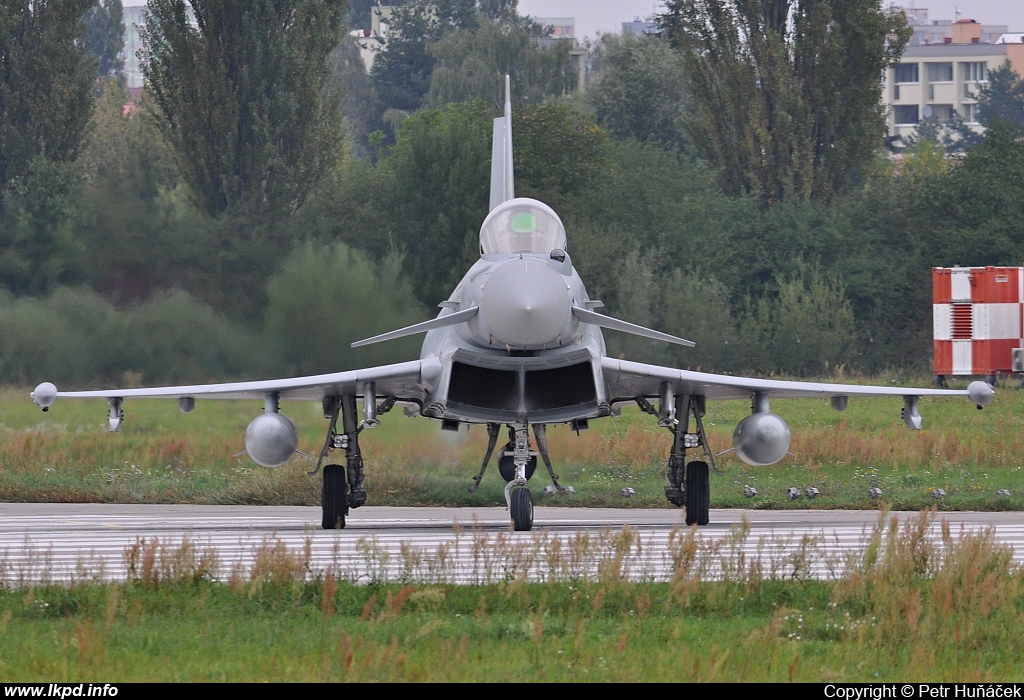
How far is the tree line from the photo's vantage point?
1016 inches

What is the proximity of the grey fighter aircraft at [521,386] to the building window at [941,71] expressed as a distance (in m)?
110

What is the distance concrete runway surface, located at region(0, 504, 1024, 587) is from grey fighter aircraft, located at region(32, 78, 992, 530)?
740mm

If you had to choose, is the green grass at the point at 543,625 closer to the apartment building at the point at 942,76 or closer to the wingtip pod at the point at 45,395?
the wingtip pod at the point at 45,395

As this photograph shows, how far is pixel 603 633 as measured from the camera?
322 inches

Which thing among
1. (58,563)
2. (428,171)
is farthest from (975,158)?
(58,563)

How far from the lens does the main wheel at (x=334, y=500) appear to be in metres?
15.3

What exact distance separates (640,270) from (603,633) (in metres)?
31.8

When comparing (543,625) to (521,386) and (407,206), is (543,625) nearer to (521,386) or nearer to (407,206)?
(521,386)

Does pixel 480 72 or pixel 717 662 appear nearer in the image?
pixel 717 662

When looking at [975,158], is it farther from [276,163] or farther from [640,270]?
[276,163]

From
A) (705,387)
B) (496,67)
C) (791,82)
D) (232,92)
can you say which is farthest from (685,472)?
(496,67)

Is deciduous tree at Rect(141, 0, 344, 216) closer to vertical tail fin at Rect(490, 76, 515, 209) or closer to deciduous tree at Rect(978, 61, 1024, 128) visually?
vertical tail fin at Rect(490, 76, 515, 209)

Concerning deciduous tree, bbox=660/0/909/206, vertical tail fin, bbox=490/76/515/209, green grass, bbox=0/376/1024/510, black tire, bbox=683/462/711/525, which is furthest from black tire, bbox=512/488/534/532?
deciduous tree, bbox=660/0/909/206

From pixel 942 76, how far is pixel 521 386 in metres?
113
